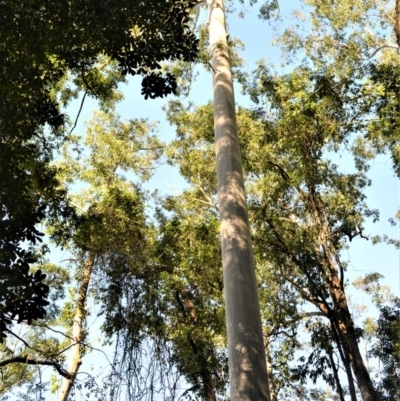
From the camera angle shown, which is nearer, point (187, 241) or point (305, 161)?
point (305, 161)

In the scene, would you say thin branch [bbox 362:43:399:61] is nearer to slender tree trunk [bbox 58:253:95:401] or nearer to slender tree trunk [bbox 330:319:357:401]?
slender tree trunk [bbox 330:319:357:401]

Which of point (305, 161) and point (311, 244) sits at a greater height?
point (305, 161)

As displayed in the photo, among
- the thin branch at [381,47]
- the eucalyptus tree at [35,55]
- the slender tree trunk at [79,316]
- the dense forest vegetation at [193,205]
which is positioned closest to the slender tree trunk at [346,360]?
the dense forest vegetation at [193,205]

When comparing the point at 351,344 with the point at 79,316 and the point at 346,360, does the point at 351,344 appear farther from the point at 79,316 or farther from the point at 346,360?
the point at 79,316

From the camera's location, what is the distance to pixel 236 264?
3607 millimetres

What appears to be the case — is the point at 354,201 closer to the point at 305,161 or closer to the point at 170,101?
the point at 305,161

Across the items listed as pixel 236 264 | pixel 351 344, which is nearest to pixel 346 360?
pixel 351 344

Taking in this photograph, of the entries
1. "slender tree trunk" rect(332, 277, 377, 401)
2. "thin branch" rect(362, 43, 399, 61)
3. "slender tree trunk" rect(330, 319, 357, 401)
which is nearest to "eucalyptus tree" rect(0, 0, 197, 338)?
"slender tree trunk" rect(330, 319, 357, 401)

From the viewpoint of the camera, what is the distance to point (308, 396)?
12883mm

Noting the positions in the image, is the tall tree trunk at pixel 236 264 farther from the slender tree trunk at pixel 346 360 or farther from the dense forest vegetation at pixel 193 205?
the slender tree trunk at pixel 346 360

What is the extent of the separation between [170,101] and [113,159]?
6.23ft

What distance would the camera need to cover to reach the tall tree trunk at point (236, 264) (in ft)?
10.0

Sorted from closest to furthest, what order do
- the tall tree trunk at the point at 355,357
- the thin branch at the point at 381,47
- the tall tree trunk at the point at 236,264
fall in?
the tall tree trunk at the point at 236,264 < the tall tree trunk at the point at 355,357 < the thin branch at the point at 381,47

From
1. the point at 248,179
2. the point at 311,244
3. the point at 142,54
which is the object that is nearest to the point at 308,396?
the point at 248,179
